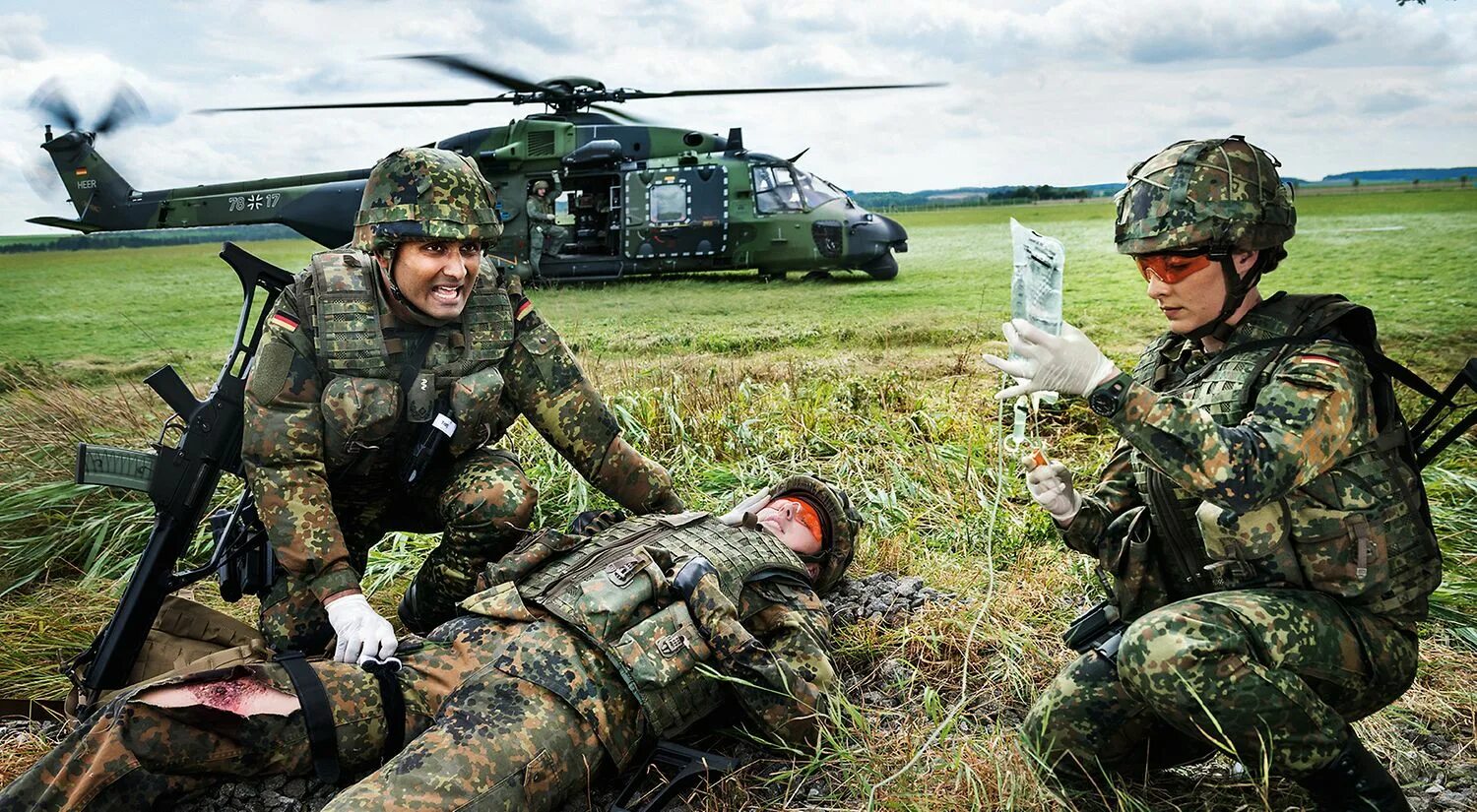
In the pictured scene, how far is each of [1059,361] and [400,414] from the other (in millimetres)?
1937

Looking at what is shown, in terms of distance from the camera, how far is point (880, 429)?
5.36 m

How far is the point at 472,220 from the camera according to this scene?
3.16m

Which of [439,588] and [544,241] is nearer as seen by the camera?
[439,588]

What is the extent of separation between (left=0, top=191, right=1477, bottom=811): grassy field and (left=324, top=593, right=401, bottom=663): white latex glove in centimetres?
98

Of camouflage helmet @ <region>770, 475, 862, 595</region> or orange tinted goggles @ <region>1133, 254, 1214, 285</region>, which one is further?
camouflage helmet @ <region>770, 475, 862, 595</region>

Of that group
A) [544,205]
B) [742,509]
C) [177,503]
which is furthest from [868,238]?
[177,503]

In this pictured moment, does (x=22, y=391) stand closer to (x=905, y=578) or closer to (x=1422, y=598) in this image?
(x=905, y=578)

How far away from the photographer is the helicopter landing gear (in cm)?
1071

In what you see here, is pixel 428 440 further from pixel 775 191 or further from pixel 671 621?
pixel 775 191

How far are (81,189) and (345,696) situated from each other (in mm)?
9645

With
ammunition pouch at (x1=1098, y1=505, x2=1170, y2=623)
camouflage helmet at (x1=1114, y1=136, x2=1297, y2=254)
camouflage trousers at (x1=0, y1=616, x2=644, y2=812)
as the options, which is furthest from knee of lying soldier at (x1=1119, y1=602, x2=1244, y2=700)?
camouflage trousers at (x1=0, y1=616, x2=644, y2=812)

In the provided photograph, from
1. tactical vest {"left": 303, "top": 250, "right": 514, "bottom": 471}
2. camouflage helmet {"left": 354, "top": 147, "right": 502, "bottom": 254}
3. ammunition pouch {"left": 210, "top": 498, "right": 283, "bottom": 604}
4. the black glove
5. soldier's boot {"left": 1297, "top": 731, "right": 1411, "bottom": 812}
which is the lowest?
soldier's boot {"left": 1297, "top": 731, "right": 1411, "bottom": 812}

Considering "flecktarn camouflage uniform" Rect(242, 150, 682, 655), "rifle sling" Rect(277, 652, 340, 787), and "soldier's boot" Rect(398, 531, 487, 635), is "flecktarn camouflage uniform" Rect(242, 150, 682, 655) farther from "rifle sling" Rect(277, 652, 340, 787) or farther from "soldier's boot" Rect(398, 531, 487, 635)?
"rifle sling" Rect(277, 652, 340, 787)

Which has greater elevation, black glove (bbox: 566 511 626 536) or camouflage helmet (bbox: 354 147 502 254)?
camouflage helmet (bbox: 354 147 502 254)
